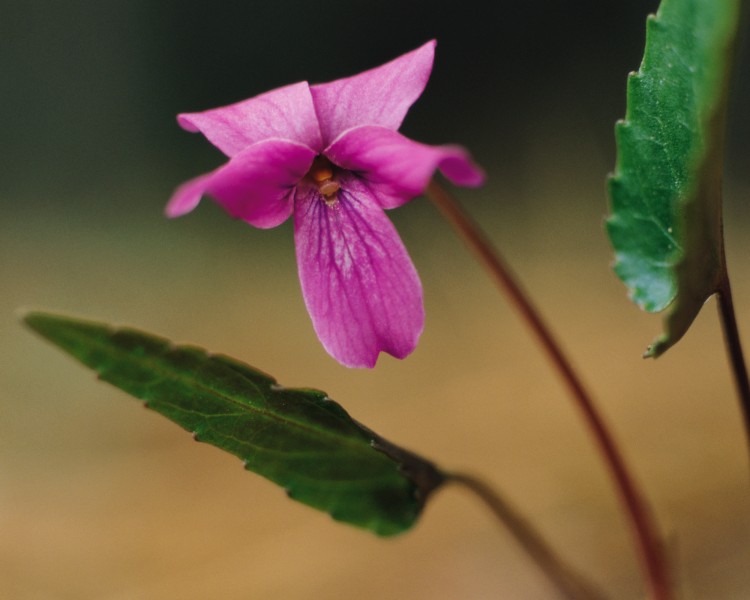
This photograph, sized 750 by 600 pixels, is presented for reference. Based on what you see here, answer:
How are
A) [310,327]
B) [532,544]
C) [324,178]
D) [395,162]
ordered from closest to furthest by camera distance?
[395,162] → [324,178] → [532,544] → [310,327]

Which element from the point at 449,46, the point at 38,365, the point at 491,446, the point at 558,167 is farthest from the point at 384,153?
the point at 449,46

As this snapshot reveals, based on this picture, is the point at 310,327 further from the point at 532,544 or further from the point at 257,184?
the point at 257,184

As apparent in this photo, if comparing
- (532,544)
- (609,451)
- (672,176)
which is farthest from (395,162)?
(532,544)

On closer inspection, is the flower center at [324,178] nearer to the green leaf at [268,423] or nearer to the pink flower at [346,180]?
the pink flower at [346,180]

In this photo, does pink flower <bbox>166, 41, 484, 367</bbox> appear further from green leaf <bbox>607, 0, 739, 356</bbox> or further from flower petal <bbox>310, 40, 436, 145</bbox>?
green leaf <bbox>607, 0, 739, 356</bbox>

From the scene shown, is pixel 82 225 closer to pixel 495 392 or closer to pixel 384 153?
pixel 495 392

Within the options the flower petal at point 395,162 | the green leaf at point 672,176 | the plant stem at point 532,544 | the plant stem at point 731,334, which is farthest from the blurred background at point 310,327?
the flower petal at point 395,162
